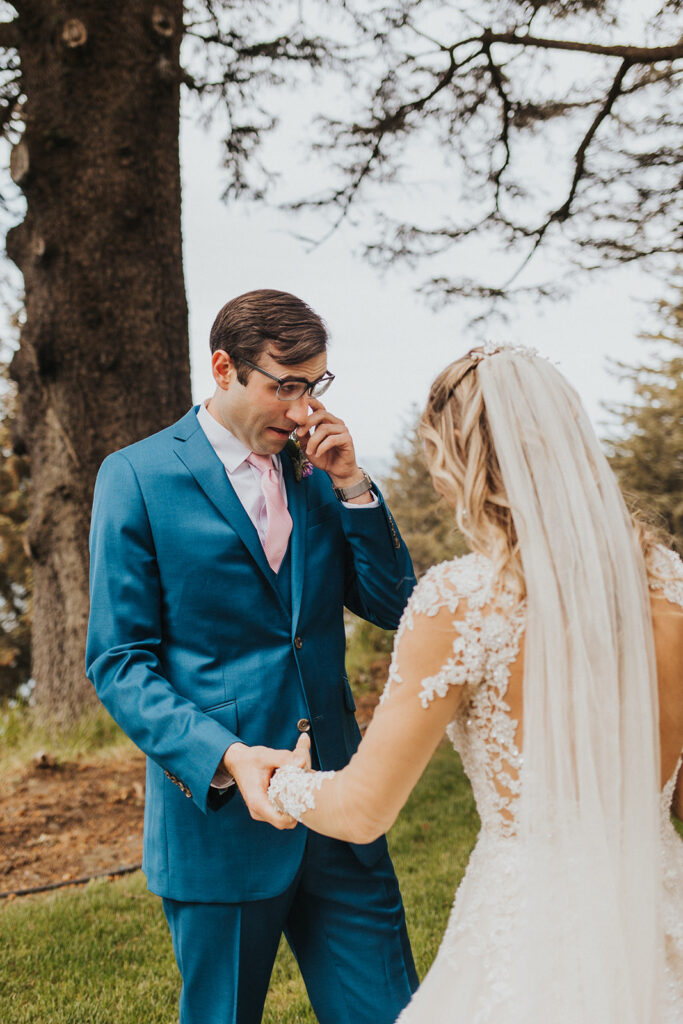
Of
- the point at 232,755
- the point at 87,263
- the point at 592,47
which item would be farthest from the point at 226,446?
the point at 87,263

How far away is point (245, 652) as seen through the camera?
220 centimetres

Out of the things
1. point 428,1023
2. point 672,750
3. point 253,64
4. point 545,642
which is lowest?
point 428,1023

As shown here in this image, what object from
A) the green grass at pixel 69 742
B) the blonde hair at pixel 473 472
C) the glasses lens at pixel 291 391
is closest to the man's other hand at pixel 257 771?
the blonde hair at pixel 473 472

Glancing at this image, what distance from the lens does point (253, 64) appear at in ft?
21.9

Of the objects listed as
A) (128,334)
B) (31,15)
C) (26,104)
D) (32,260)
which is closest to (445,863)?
(128,334)

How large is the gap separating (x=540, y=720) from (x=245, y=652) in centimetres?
85

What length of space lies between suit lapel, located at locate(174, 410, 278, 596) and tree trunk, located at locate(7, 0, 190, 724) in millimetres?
3814

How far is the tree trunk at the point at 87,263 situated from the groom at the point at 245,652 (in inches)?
148

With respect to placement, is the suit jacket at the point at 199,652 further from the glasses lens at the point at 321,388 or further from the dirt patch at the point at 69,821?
the dirt patch at the point at 69,821

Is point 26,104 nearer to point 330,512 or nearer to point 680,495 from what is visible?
point 330,512

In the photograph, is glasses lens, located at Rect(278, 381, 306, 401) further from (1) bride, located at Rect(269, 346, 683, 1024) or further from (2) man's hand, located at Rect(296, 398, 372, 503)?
(1) bride, located at Rect(269, 346, 683, 1024)

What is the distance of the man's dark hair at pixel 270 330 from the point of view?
2279 millimetres

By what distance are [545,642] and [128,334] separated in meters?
4.91

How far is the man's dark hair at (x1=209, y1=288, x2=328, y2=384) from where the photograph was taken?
89.7 inches
